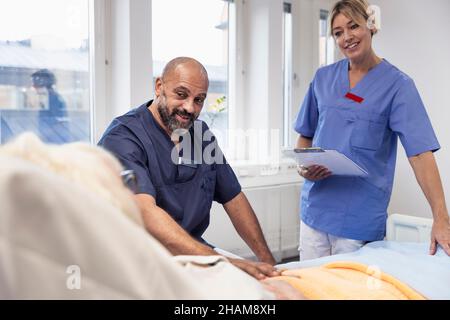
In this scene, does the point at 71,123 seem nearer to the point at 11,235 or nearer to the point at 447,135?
the point at 11,235

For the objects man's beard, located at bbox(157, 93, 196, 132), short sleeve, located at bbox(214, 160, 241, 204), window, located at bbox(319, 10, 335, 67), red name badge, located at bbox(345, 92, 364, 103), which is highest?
window, located at bbox(319, 10, 335, 67)

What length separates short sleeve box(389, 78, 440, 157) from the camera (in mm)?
1527

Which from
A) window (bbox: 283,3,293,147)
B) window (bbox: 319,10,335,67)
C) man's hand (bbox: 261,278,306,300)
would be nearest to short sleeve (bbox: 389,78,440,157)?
man's hand (bbox: 261,278,306,300)

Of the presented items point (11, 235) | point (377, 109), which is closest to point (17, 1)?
point (377, 109)

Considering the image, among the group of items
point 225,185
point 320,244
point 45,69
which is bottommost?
point 320,244

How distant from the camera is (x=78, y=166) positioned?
0.60m

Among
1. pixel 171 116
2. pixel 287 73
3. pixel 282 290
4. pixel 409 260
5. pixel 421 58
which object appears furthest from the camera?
pixel 287 73

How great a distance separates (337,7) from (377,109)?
39cm

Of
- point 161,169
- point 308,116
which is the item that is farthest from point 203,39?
point 161,169

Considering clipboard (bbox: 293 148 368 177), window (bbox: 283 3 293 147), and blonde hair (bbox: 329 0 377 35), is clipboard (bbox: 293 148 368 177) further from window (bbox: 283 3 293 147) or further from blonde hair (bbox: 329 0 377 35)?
window (bbox: 283 3 293 147)

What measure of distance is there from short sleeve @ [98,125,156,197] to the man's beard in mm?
130

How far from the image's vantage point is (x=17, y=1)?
2205mm

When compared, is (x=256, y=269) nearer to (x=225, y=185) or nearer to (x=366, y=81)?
(x=225, y=185)

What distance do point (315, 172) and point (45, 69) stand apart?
60.0 inches
